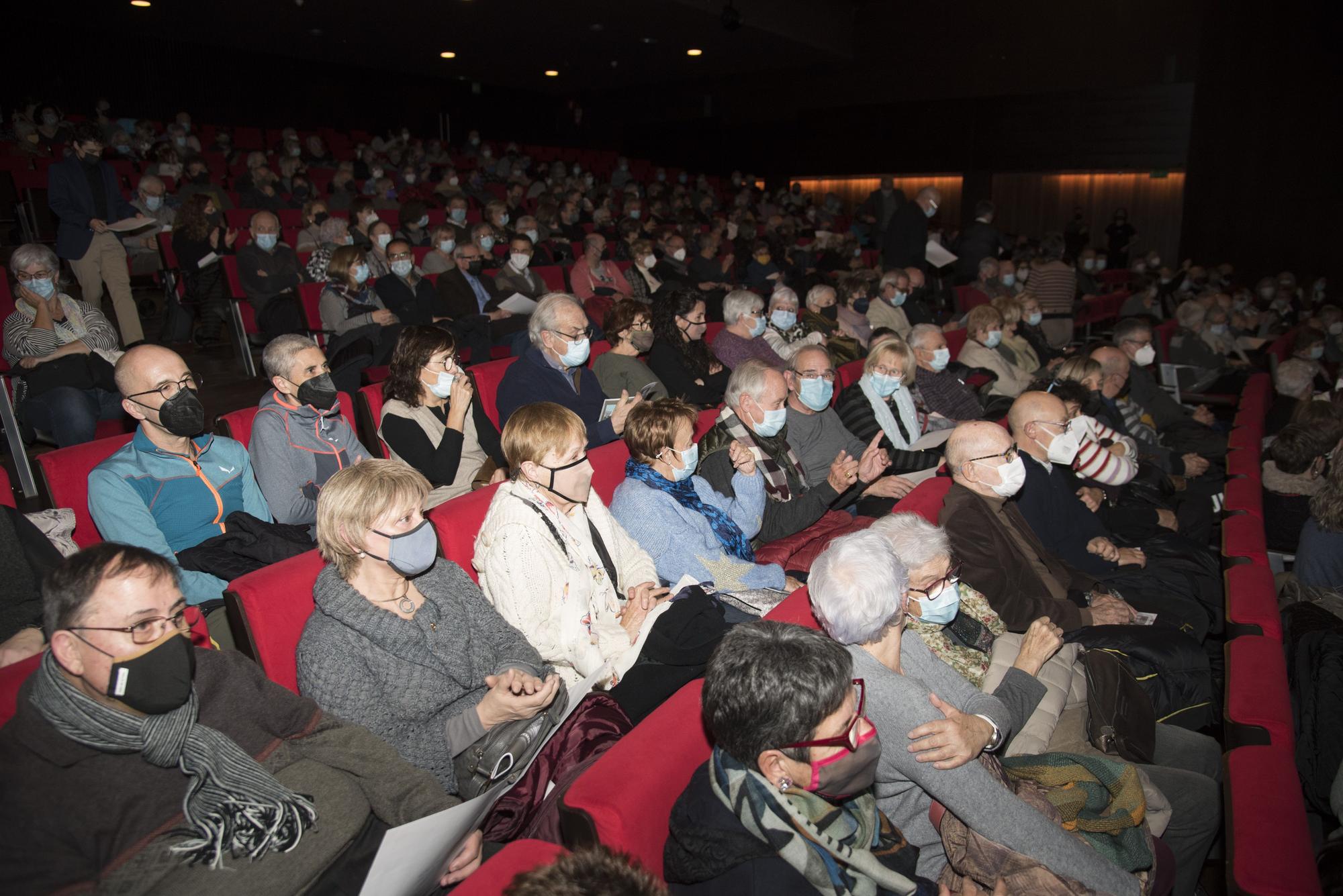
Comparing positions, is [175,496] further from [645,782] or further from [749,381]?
[749,381]

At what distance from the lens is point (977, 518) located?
9.41 ft

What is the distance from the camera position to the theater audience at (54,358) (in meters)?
3.81

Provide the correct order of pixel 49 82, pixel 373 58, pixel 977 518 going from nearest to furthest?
1. pixel 977 518
2. pixel 49 82
3. pixel 373 58

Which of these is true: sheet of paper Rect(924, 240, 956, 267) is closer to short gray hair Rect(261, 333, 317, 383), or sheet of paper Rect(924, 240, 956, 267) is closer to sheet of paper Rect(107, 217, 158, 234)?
sheet of paper Rect(107, 217, 158, 234)

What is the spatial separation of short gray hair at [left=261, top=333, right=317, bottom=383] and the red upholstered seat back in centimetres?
65

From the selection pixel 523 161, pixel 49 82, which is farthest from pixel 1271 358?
pixel 49 82

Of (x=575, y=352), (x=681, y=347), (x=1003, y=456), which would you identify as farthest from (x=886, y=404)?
(x=575, y=352)

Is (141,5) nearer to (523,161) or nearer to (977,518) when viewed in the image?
(523,161)

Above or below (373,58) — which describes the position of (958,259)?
below

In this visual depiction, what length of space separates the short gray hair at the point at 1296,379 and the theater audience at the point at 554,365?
5.16 meters

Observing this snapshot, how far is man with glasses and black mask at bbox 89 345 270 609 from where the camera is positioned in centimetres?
250

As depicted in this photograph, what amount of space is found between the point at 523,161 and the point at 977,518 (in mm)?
13012

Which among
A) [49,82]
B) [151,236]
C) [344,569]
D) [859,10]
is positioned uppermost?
[859,10]

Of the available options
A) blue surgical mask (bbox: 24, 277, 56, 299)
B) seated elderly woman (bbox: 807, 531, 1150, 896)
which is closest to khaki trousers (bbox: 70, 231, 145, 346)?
blue surgical mask (bbox: 24, 277, 56, 299)
